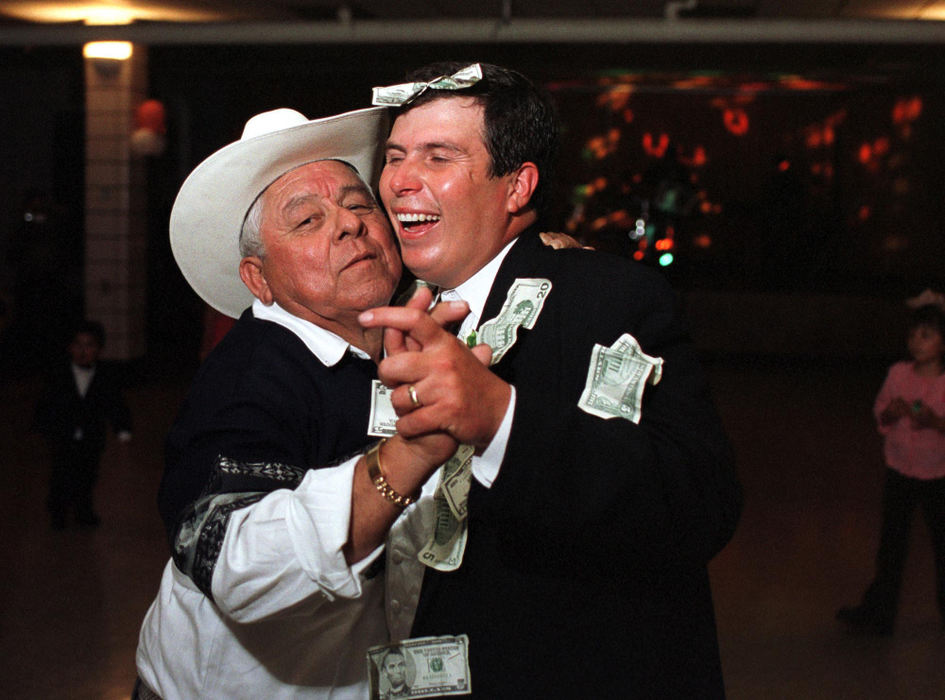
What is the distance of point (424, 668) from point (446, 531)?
202mm

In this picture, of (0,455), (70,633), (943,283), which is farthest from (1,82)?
(943,283)

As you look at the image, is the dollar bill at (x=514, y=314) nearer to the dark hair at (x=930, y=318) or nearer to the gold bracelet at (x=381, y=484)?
the gold bracelet at (x=381, y=484)

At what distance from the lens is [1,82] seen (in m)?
12.5

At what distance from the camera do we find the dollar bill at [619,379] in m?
1.12

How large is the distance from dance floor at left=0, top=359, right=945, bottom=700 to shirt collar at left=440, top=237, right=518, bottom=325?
2.33 metres

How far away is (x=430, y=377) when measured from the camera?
0.96m

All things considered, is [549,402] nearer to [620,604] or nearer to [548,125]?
[620,604]

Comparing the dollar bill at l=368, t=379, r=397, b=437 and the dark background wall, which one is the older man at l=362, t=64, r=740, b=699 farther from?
the dark background wall

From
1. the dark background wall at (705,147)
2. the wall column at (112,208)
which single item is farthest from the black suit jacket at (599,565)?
the dark background wall at (705,147)

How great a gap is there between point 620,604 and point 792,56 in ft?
40.4

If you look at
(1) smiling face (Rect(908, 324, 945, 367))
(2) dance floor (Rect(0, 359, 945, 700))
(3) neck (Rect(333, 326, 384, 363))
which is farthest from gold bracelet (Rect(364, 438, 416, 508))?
(1) smiling face (Rect(908, 324, 945, 367))

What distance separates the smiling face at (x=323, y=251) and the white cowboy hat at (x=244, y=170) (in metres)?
0.04

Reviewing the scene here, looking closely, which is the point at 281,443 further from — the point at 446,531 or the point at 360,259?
the point at 360,259

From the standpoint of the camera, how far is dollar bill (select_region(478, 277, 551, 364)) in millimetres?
1234
